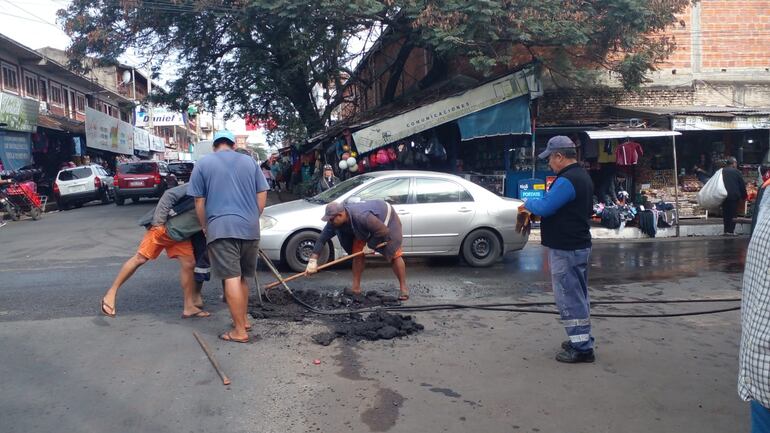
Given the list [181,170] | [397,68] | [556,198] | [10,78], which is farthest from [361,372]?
[10,78]

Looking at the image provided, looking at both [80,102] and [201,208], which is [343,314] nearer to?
[201,208]

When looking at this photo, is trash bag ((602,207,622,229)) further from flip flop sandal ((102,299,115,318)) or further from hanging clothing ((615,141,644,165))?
flip flop sandal ((102,299,115,318))

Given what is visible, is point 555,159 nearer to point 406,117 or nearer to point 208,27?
point 406,117

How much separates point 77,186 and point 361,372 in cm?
2074

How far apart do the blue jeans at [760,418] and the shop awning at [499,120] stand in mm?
12132

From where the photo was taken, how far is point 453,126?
51.6 ft

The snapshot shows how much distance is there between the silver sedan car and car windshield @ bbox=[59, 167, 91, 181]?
16.0 m

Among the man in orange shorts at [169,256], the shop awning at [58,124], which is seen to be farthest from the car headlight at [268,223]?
the shop awning at [58,124]

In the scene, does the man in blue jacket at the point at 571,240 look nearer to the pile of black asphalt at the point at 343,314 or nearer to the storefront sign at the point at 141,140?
the pile of black asphalt at the point at 343,314

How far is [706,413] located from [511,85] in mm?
10844

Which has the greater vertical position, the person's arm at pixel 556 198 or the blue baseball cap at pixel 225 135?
the blue baseball cap at pixel 225 135

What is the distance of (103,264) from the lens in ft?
32.2

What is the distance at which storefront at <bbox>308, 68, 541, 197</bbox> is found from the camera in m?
13.9

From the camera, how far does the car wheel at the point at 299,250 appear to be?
879 centimetres
